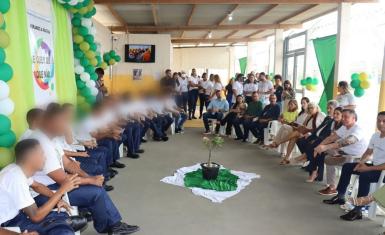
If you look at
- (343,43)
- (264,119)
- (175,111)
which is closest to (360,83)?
(343,43)

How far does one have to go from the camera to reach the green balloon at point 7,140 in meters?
2.41

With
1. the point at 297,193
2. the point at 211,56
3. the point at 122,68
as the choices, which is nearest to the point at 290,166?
the point at 297,193

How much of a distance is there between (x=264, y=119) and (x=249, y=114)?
52 cm

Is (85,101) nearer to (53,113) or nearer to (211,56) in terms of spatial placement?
(53,113)

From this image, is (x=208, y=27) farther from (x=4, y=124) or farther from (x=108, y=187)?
(x=4, y=124)

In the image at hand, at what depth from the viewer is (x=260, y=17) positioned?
9422mm

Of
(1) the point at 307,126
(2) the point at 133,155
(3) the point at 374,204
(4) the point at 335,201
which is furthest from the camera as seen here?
(2) the point at 133,155

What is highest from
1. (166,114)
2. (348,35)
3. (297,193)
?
(348,35)

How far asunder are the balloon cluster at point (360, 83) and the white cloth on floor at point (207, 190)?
2.46m

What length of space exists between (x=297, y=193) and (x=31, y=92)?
120 inches

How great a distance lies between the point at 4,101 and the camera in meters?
2.39

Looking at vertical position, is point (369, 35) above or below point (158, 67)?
above

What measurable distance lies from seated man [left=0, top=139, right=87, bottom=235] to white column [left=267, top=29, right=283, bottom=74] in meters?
10.1

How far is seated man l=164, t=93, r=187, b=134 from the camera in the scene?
7.46 m
